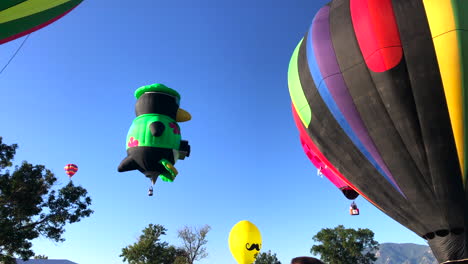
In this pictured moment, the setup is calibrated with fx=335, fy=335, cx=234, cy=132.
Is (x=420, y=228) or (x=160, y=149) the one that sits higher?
(x=160, y=149)

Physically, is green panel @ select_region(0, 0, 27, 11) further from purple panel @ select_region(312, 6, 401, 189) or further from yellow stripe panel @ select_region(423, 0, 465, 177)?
yellow stripe panel @ select_region(423, 0, 465, 177)

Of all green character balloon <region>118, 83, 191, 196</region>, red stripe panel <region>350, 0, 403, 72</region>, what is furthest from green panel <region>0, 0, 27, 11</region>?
red stripe panel <region>350, 0, 403, 72</region>

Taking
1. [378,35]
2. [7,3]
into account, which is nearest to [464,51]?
[378,35]

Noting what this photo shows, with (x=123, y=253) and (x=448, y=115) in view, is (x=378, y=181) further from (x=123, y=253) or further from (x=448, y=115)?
(x=123, y=253)

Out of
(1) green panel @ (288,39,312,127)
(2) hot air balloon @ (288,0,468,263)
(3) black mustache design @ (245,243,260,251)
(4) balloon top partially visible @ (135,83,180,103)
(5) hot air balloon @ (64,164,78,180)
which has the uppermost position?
(5) hot air balloon @ (64,164,78,180)

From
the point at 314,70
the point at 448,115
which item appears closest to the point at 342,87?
the point at 314,70

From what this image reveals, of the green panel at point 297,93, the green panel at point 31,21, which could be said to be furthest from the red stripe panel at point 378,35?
the green panel at point 31,21

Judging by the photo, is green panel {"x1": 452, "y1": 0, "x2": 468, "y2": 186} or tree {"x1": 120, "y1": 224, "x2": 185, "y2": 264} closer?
green panel {"x1": 452, "y1": 0, "x2": 468, "y2": 186}
